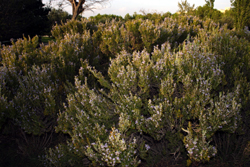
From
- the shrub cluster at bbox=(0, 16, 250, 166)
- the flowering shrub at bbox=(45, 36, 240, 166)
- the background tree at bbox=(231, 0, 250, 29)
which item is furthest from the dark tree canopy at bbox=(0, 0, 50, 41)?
the background tree at bbox=(231, 0, 250, 29)

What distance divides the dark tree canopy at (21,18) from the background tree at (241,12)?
75.8 ft

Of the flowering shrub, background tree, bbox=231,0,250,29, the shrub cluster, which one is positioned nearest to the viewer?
the flowering shrub

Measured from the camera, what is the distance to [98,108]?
3939mm

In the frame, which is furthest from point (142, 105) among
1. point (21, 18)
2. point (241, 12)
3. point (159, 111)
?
point (21, 18)

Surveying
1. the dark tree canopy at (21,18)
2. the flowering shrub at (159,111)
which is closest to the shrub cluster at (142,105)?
the flowering shrub at (159,111)

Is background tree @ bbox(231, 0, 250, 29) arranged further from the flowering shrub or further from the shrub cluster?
Answer: the flowering shrub

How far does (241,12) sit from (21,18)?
78.9 ft

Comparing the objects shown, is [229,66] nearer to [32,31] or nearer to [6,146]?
[6,146]

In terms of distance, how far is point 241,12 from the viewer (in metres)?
20.6

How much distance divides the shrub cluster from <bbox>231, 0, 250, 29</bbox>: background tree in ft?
58.8

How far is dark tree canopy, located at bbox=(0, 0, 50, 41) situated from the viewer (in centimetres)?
2067

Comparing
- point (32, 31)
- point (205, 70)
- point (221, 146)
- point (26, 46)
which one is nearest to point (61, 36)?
point (26, 46)

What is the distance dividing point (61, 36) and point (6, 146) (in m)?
5.34

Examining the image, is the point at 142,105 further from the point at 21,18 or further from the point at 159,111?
the point at 21,18
